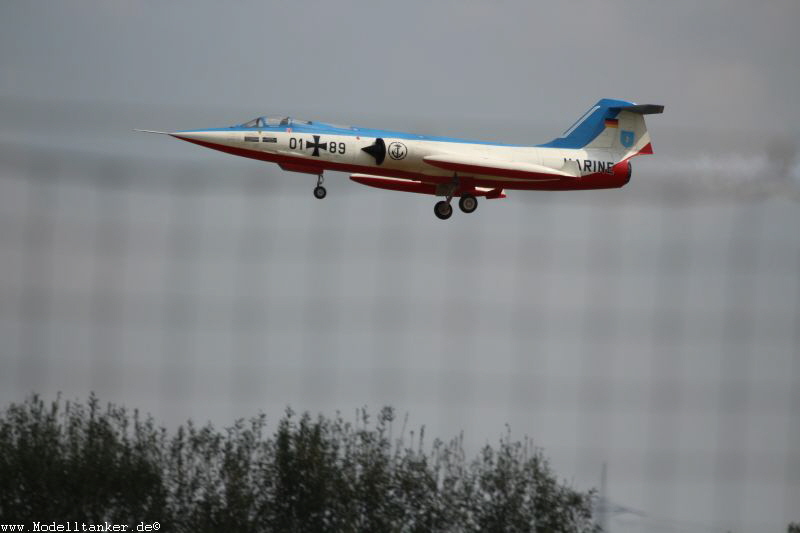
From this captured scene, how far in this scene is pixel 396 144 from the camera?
4906 cm

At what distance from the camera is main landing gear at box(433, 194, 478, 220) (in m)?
50.2

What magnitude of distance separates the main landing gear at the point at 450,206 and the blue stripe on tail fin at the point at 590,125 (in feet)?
14.1

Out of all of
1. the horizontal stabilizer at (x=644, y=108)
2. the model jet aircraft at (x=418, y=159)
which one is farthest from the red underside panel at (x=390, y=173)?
the horizontal stabilizer at (x=644, y=108)

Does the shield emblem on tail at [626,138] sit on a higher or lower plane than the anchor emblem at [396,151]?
higher

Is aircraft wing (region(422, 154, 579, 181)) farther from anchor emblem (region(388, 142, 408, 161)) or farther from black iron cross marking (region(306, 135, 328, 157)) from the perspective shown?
black iron cross marking (region(306, 135, 328, 157))

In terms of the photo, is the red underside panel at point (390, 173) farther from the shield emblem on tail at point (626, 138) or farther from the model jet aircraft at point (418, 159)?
the shield emblem on tail at point (626, 138)

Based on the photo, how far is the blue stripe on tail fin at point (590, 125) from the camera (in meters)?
53.9

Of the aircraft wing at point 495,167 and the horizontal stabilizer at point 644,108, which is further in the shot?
the horizontal stabilizer at point 644,108

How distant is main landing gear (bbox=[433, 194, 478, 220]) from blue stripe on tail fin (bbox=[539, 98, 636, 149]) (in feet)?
14.1

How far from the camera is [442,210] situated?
1976 inches

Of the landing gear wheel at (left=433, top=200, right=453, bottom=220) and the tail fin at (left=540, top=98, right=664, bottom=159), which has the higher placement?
the tail fin at (left=540, top=98, right=664, bottom=159)

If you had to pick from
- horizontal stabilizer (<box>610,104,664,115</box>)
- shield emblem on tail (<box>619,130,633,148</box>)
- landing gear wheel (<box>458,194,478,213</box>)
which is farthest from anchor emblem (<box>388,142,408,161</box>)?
horizontal stabilizer (<box>610,104,664,115</box>)

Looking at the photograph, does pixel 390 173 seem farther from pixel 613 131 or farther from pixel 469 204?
pixel 613 131

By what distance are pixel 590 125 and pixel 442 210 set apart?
7.33 metres
